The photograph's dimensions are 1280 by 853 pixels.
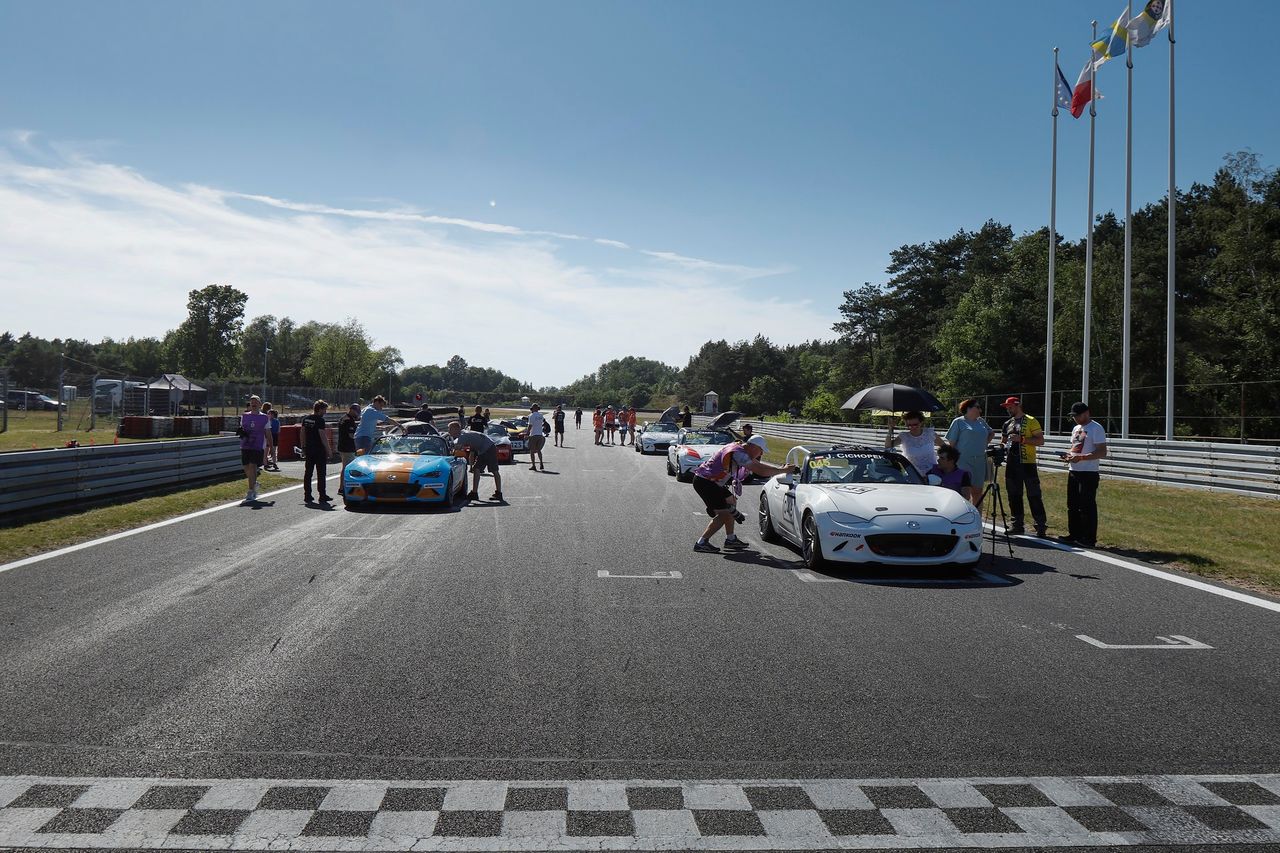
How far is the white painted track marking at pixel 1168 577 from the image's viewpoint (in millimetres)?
7605

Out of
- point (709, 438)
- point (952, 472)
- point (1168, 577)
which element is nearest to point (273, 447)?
point (709, 438)

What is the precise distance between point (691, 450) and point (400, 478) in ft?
30.0

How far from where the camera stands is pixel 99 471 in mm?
13531

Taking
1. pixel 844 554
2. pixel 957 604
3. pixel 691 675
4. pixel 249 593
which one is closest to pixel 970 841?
pixel 691 675

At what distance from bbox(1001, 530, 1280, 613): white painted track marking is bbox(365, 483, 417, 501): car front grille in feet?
29.5

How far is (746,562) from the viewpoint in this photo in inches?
378

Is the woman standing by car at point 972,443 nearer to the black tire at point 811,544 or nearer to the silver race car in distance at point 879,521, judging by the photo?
the silver race car in distance at point 879,521

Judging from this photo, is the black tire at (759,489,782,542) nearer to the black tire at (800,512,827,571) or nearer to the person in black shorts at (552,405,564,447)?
the black tire at (800,512,827,571)

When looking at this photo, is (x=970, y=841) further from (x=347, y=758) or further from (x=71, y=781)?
(x=71, y=781)

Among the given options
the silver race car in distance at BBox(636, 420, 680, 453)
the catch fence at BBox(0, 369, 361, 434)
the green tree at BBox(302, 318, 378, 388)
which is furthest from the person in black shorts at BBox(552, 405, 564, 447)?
the green tree at BBox(302, 318, 378, 388)

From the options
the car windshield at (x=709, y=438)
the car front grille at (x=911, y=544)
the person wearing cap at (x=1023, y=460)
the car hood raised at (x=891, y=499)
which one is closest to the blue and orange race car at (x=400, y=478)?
the car hood raised at (x=891, y=499)

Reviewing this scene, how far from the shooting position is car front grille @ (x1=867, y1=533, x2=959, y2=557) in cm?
861

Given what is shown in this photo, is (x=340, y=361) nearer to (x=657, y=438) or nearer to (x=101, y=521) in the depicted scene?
(x=657, y=438)

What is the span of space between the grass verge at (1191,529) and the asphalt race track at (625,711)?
1.57 metres
